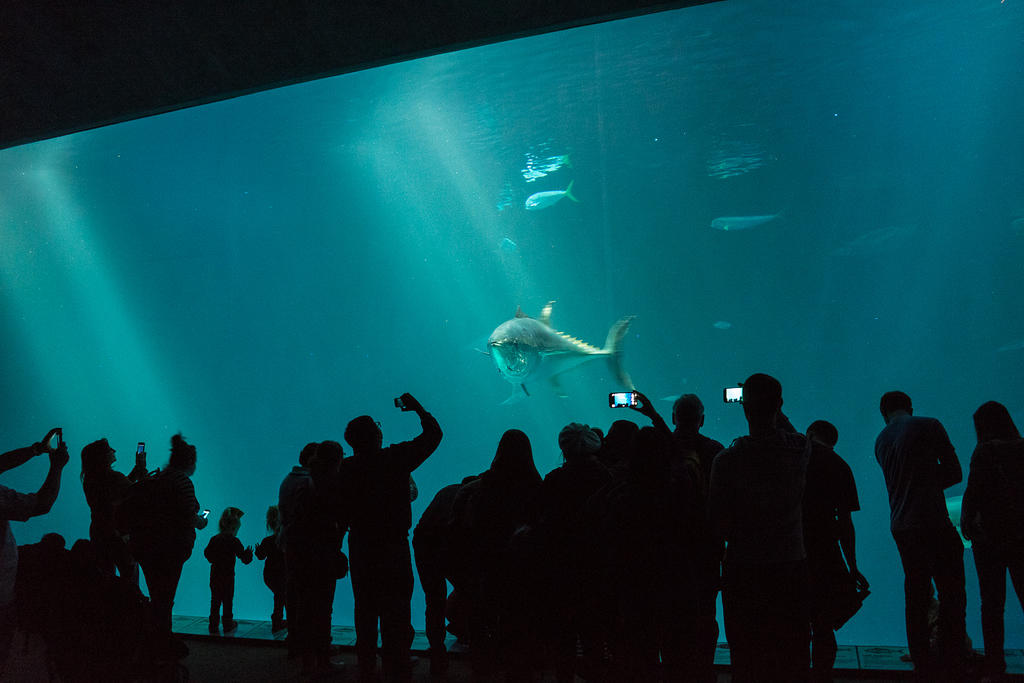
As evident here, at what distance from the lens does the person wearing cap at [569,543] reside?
2.99m

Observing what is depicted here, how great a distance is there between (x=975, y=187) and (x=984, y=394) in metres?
18.1

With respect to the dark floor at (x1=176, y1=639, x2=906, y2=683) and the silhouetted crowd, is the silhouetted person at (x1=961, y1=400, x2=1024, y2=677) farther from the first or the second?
the dark floor at (x1=176, y1=639, x2=906, y2=683)

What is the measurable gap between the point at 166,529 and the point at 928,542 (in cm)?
497

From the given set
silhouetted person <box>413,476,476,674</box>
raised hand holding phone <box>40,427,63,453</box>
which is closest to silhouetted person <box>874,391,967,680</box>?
silhouetted person <box>413,476,476,674</box>

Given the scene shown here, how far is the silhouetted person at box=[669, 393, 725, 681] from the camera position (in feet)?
9.23

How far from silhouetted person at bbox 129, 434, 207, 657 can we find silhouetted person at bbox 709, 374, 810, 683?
369 cm

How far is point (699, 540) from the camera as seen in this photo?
284 cm

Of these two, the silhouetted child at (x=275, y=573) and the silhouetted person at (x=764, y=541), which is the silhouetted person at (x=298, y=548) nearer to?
the silhouetted child at (x=275, y=573)

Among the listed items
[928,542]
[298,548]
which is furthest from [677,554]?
[298,548]

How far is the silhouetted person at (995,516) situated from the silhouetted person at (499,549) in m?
2.66

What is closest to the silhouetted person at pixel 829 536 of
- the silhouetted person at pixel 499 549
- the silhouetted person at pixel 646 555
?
the silhouetted person at pixel 646 555

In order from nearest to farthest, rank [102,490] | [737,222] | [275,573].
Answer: [102,490], [275,573], [737,222]

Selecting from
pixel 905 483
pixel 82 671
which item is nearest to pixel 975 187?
pixel 905 483

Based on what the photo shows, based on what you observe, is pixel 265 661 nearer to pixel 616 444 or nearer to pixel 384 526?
pixel 384 526
